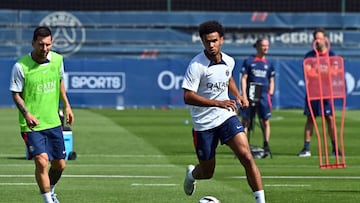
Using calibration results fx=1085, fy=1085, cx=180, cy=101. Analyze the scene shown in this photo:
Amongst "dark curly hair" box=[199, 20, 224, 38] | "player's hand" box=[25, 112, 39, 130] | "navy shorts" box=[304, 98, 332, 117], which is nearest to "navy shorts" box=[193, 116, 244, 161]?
"dark curly hair" box=[199, 20, 224, 38]

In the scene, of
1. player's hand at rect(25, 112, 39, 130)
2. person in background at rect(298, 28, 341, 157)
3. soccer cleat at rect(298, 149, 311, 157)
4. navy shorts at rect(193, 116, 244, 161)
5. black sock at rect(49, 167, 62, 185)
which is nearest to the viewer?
player's hand at rect(25, 112, 39, 130)

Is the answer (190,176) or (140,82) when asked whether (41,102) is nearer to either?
(190,176)

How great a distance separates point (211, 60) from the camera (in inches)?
494

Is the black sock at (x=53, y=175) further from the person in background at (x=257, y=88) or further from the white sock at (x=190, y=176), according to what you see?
the person in background at (x=257, y=88)

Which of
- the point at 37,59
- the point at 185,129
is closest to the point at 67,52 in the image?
the point at 185,129

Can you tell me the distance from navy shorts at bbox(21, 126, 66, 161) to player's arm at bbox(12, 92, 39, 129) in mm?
166

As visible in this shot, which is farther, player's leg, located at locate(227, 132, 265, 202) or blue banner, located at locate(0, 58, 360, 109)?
blue banner, located at locate(0, 58, 360, 109)

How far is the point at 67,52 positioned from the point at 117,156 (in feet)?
74.4

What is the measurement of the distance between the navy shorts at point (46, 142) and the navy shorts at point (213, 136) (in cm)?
161

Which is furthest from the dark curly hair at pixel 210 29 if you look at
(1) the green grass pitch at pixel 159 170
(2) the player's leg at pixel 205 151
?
(1) the green grass pitch at pixel 159 170

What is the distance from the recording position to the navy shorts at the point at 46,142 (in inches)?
492

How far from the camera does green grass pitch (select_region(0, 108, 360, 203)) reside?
14.4 metres

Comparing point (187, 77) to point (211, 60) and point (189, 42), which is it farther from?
point (189, 42)

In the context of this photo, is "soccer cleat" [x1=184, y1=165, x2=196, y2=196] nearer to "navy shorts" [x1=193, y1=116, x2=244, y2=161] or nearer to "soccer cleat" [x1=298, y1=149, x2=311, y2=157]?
"navy shorts" [x1=193, y1=116, x2=244, y2=161]
